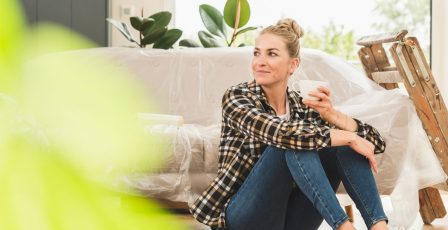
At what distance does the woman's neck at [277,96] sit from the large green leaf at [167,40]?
156cm

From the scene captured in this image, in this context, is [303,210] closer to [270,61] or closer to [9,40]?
[270,61]

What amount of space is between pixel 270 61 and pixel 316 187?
1.36ft

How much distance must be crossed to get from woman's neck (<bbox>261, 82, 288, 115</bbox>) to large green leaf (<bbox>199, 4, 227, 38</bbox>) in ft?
5.69

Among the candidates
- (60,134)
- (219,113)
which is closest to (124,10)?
(219,113)

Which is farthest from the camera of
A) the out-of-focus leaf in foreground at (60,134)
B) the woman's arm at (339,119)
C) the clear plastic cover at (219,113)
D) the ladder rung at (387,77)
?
the ladder rung at (387,77)

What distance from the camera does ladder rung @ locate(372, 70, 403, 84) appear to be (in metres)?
2.35

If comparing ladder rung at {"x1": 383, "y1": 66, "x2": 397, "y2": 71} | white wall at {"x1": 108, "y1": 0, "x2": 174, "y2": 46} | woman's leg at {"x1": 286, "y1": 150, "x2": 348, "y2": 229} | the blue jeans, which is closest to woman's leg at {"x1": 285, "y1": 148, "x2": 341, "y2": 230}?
the blue jeans

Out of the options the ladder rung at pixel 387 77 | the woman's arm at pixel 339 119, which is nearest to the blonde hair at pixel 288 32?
the woman's arm at pixel 339 119

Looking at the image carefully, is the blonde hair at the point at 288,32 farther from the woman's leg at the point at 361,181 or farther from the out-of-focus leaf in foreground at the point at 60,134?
the out-of-focus leaf in foreground at the point at 60,134

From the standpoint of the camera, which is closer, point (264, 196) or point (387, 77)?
point (264, 196)

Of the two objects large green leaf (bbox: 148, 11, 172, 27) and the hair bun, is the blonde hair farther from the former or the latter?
large green leaf (bbox: 148, 11, 172, 27)

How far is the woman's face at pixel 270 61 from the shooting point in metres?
1.76

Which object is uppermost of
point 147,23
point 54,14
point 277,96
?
point 54,14

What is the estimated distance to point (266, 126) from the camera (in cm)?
157
